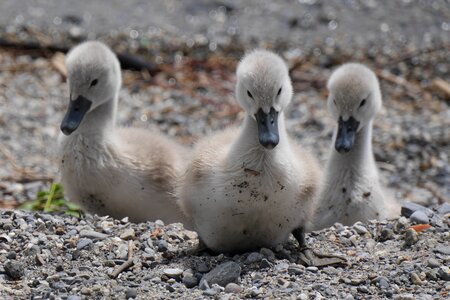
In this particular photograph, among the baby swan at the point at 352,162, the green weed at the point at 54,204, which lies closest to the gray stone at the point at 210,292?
the baby swan at the point at 352,162

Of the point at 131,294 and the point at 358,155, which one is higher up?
the point at 358,155

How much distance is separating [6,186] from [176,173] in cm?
193

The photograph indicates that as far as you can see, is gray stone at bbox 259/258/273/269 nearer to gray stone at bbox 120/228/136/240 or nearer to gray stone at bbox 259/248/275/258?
gray stone at bbox 259/248/275/258

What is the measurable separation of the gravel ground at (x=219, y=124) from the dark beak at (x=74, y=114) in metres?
0.64

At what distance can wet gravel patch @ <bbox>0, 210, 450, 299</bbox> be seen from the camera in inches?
173

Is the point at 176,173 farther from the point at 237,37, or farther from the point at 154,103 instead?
the point at 237,37

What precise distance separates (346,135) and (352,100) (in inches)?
9.5

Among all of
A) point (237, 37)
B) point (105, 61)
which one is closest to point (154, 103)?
point (237, 37)

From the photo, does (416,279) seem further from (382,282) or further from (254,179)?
(254,179)

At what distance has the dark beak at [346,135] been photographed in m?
5.81

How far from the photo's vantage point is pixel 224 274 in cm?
448

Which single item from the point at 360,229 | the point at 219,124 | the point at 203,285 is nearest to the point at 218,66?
the point at 219,124

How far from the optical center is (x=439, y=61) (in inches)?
420

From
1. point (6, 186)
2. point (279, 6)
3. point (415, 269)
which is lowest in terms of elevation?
point (6, 186)
